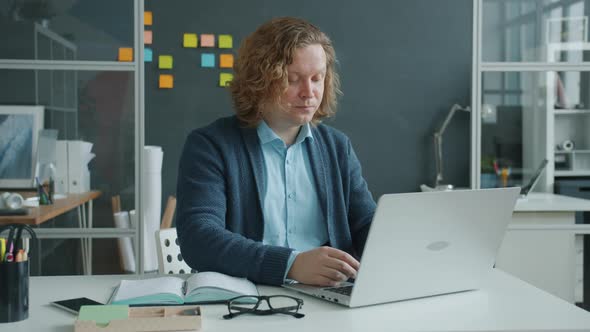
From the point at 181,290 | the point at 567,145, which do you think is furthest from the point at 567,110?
the point at 181,290

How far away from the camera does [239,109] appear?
2.08 meters

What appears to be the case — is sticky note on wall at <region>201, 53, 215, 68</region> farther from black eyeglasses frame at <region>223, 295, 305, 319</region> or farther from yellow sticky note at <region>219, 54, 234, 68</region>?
black eyeglasses frame at <region>223, 295, 305, 319</region>

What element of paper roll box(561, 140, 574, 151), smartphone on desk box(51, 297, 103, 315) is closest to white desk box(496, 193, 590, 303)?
paper roll box(561, 140, 574, 151)

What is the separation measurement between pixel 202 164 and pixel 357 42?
2.86 m

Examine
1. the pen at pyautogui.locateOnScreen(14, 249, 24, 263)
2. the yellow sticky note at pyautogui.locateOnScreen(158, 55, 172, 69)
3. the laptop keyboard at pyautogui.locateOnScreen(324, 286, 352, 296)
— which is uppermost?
the yellow sticky note at pyautogui.locateOnScreen(158, 55, 172, 69)

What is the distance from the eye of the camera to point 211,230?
1.76 meters

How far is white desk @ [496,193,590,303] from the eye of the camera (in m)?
3.69

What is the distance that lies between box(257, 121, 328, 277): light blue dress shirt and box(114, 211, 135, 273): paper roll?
61.5 inches

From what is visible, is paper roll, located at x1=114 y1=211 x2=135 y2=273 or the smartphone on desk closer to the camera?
the smartphone on desk

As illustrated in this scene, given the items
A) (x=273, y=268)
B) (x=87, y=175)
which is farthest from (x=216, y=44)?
(x=273, y=268)

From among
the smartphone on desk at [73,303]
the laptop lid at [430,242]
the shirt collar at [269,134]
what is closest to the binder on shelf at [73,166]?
the shirt collar at [269,134]

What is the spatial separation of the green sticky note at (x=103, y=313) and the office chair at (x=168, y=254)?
0.94m

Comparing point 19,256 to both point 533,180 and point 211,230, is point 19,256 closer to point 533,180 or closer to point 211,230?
point 211,230

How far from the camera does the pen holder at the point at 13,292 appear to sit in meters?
1.32
